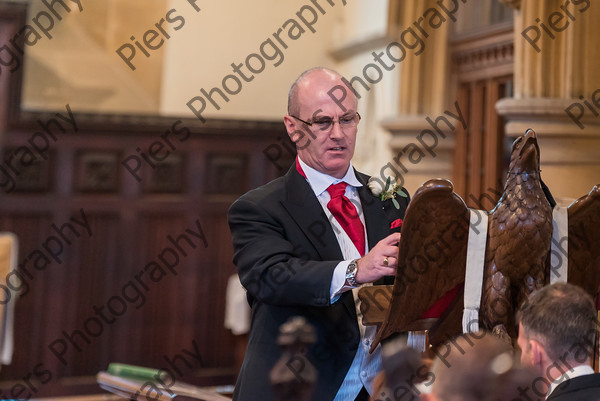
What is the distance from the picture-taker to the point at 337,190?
7.04 ft

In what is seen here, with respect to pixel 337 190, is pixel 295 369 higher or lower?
lower

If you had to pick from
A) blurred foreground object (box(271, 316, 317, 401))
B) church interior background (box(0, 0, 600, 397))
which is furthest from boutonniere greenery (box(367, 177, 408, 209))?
church interior background (box(0, 0, 600, 397))

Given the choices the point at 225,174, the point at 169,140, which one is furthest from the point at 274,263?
the point at 225,174

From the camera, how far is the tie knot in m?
2.14

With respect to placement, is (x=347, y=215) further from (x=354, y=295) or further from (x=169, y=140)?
(x=169, y=140)

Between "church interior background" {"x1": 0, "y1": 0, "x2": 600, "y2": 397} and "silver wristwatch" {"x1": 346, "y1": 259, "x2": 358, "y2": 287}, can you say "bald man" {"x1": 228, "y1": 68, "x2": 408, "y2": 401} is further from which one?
"church interior background" {"x1": 0, "y1": 0, "x2": 600, "y2": 397}

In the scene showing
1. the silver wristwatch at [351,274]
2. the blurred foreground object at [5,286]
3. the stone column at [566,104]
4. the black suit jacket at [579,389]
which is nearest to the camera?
the black suit jacket at [579,389]

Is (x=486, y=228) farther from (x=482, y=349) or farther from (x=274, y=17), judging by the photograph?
(x=274, y=17)

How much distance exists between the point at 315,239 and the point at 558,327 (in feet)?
2.20

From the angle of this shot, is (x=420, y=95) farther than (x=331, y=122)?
Yes

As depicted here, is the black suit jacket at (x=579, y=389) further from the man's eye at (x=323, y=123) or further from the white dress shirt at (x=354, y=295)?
the man's eye at (x=323, y=123)

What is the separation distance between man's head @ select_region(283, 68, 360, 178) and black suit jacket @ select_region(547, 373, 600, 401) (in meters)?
0.78

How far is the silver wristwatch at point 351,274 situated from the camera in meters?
1.82

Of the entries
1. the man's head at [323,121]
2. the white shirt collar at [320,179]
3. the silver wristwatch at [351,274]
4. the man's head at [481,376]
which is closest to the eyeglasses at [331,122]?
the man's head at [323,121]
